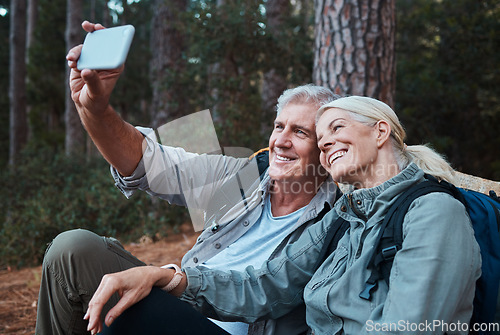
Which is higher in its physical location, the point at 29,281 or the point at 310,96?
the point at 310,96

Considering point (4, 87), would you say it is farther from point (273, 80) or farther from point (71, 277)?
point (71, 277)

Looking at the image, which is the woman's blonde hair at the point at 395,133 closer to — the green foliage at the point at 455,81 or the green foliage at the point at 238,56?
the green foliage at the point at 238,56

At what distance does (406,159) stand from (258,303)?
0.99 m

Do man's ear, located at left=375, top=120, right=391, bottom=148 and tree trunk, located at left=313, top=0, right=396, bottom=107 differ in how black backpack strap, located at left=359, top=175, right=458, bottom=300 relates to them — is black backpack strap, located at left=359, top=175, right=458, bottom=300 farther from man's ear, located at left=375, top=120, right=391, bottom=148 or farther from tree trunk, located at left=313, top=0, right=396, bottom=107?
tree trunk, located at left=313, top=0, right=396, bottom=107

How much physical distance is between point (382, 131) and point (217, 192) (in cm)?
122

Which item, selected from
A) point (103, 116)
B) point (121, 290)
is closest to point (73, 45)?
point (103, 116)

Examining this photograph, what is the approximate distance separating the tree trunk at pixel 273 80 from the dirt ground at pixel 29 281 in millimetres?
2135

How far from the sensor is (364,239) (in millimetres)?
2002

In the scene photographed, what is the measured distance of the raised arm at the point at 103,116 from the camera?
7.13ft

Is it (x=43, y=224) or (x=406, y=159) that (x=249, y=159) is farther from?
(x=43, y=224)

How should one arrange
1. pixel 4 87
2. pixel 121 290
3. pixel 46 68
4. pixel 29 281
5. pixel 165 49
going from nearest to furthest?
1. pixel 121 290
2. pixel 29 281
3. pixel 165 49
4. pixel 46 68
5. pixel 4 87

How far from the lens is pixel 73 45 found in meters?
11.6

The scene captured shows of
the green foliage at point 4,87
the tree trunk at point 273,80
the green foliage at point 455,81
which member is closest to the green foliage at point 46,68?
the green foliage at point 4,87

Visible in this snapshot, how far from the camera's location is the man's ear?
2098 mm
